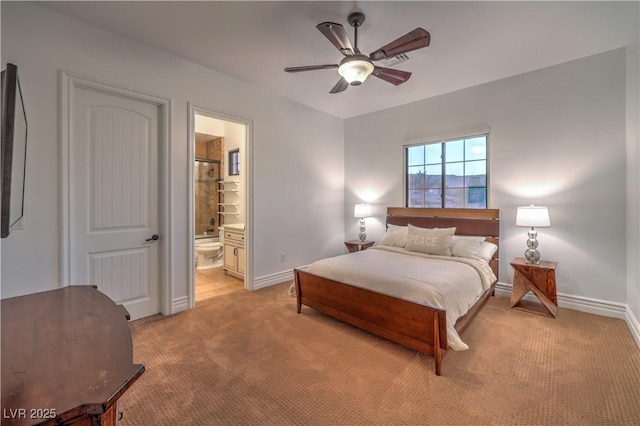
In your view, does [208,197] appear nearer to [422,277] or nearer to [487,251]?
[422,277]

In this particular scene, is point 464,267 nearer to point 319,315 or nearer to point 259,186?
point 319,315

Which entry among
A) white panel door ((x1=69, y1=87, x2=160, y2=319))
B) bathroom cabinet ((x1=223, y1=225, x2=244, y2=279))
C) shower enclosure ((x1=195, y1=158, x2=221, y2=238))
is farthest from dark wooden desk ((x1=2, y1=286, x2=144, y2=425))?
shower enclosure ((x1=195, y1=158, x2=221, y2=238))

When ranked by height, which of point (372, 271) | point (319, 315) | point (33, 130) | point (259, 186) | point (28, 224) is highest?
point (33, 130)

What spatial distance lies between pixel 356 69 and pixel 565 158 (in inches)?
108

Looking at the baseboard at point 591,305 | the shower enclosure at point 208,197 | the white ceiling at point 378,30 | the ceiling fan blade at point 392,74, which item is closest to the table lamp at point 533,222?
the baseboard at point 591,305

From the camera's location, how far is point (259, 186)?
3895 mm

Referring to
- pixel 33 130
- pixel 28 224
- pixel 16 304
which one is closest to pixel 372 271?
pixel 16 304

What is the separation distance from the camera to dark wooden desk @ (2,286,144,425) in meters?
0.65

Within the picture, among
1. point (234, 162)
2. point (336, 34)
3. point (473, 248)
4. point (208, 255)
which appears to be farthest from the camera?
point (234, 162)

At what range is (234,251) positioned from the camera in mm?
4410

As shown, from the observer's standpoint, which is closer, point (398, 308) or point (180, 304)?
point (398, 308)

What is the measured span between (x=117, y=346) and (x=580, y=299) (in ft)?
13.9

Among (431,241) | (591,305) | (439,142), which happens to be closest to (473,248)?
(431,241)

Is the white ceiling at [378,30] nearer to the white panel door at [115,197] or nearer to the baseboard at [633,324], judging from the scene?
the white panel door at [115,197]
